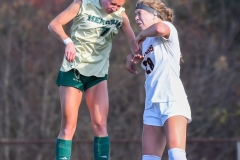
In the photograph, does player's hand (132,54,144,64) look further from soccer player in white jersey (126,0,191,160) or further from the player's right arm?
the player's right arm

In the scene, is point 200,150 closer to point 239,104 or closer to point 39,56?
point 239,104

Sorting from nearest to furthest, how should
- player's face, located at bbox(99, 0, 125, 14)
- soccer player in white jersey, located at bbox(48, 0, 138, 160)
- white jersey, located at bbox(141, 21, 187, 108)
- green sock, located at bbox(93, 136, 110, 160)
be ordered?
white jersey, located at bbox(141, 21, 187, 108) → player's face, located at bbox(99, 0, 125, 14) → soccer player in white jersey, located at bbox(48, 0, 138, 160) → green sock, located at bbox(93, 136, 110, 160)

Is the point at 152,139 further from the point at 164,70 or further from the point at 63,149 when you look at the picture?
the point at 63,149

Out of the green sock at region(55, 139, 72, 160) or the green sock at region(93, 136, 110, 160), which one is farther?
the green sock at region(93, 136, 110, 160)

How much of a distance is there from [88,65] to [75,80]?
0.16m

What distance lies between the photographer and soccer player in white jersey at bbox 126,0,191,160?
5.14 m

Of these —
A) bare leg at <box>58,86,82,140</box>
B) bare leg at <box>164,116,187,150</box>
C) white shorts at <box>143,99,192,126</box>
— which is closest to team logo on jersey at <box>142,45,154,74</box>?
white shorts at <box>143,99,192,126</box>

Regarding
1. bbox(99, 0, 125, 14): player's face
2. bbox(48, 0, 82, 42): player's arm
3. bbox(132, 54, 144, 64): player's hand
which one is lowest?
bbox(132, 54, 144, 64): player's hand

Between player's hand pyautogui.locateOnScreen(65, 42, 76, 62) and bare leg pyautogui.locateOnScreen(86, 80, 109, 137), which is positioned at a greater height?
player's hand pyautogui.locateOnScreen(65, 42, 76, 62)

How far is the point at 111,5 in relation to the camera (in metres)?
5.46

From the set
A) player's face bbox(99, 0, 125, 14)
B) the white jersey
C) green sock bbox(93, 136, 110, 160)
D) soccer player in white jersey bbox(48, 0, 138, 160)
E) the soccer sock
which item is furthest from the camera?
green sock bbox(93, 136, 110, 160)

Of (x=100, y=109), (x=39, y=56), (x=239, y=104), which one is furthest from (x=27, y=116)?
(x=100, y=109)

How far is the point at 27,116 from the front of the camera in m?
13.6

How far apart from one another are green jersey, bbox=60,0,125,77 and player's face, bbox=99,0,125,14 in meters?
0.10
